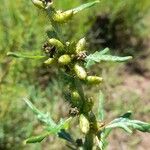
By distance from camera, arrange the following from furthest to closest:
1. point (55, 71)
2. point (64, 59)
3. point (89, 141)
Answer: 1. point (55, 71)
2. point (89, 141)
3. point (64, 59)

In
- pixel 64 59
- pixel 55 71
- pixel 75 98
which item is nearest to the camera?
pixel 64 59

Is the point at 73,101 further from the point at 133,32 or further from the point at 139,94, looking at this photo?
the point at 133,32

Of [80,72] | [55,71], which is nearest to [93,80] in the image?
[80,72]

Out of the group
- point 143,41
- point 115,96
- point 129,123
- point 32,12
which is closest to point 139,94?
point 115,96

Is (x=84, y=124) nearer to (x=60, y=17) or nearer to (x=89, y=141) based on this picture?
(x=89, y=141)

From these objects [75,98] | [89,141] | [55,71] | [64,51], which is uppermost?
[55,71]

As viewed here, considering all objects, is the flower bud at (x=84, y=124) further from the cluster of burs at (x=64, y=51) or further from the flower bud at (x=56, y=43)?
the flower bud at (x=56, y=43)
